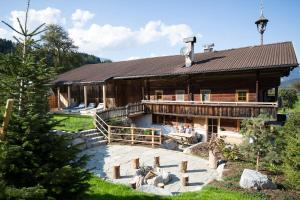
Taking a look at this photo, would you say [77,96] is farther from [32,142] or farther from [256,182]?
[32,142]

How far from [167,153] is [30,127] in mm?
11674

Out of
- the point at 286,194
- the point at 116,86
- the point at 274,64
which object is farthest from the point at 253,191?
the point at 116,86

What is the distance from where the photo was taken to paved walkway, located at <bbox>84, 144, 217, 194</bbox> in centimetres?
→ 1217

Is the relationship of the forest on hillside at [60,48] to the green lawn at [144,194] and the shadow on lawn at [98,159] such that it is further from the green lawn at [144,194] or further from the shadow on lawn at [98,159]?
the green lawn at [144,194]

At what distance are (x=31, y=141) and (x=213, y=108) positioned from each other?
15.4 meters

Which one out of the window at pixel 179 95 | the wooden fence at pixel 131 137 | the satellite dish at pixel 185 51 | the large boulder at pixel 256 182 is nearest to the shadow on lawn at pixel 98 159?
the wooden fence at pixel 131 137

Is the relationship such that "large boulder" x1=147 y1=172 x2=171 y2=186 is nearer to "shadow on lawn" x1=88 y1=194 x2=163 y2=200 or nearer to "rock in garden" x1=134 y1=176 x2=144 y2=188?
"rock in garden" x1=134 y1=176 x2=144 y2=188

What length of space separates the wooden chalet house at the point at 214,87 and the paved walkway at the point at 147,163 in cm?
515

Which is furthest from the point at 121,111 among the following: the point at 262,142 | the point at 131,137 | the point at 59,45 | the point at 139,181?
the point at 59,45

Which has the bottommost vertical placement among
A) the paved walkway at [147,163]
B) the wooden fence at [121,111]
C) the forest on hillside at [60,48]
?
the paved walkway at [147,163]

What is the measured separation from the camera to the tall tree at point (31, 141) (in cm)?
587

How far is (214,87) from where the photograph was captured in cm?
2159

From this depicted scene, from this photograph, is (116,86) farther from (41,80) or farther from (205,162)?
(41,80)

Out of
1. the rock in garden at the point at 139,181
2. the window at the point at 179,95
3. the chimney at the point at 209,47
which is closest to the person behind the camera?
the rock in garden at the point at 139,181
